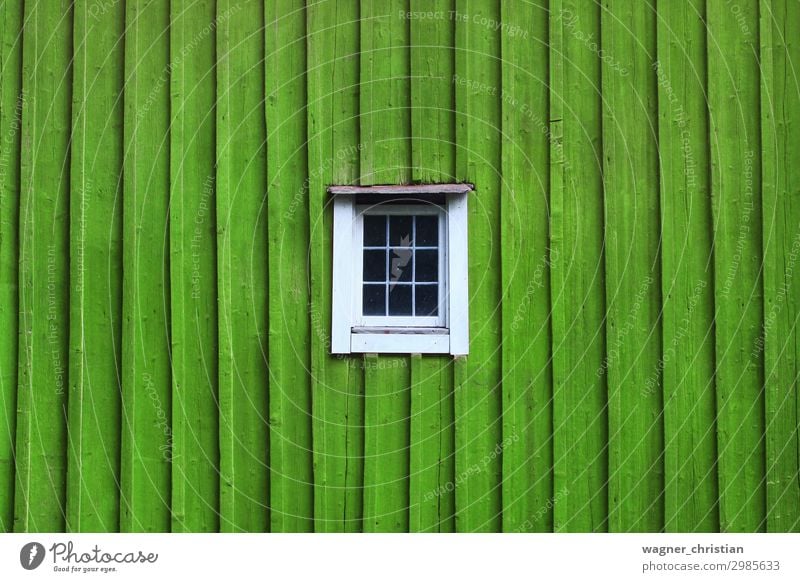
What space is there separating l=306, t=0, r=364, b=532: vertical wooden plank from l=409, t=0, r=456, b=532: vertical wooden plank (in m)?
A: 0.33

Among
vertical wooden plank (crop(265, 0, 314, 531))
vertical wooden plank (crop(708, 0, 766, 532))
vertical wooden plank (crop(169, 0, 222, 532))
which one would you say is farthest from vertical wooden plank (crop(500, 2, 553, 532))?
vertical wooden plank (crop(169, 0, 222, 532))

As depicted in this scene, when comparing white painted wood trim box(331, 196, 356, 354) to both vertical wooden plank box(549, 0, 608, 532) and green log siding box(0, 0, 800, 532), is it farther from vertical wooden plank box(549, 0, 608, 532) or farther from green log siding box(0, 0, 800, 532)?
vertical wooden plank box(549, 0, 608, 532)

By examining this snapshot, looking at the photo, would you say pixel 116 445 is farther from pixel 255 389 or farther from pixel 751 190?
pixel 751 190

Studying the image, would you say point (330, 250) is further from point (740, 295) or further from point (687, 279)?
point (740, 295)

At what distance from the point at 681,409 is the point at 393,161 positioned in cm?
220

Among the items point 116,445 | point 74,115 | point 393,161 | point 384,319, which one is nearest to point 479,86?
point 393,161

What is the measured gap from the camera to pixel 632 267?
3.91 meters

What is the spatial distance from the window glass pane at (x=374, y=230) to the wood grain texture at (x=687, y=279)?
1.62 m

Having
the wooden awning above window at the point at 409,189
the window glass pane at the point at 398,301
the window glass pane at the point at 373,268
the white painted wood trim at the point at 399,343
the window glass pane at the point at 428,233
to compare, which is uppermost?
the wooden awning above window at the point at 409,189

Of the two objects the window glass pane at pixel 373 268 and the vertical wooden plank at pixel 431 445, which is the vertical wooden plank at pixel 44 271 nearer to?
the window glass pane at pixel 373 268

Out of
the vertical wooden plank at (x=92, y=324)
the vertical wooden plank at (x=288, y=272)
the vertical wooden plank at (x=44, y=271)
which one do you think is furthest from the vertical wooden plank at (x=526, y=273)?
the vertical wooden plank at (x=44, y=271)

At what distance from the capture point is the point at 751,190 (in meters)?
3.87

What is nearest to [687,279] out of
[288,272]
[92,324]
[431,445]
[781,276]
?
[781,276]

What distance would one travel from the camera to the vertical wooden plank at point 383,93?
3957mm
